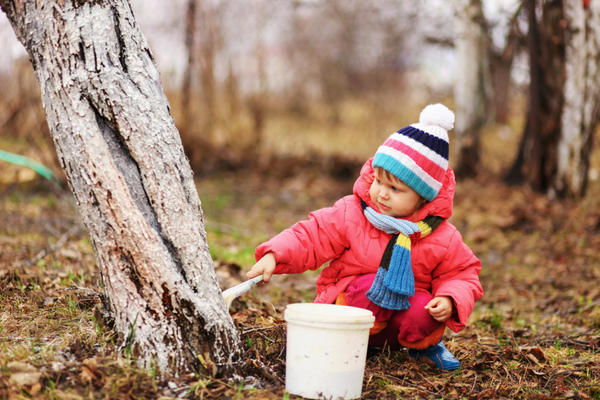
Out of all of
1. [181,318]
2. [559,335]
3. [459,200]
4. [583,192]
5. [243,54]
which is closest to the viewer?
[181,318]

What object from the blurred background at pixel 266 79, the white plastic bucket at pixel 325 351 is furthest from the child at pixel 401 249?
the blurred background at pixel 266 79

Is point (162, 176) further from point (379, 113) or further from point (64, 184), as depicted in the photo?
point (379, 113)

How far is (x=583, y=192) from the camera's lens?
7.02 m

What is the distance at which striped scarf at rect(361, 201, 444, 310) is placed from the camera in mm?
2719

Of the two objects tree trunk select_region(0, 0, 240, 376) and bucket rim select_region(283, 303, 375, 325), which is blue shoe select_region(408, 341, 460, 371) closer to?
bucket rim select_region(283, 303, 375, 325)

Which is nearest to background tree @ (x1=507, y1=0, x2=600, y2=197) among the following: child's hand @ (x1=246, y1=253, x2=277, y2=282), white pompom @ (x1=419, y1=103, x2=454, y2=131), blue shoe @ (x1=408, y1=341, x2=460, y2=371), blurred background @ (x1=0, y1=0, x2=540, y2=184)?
blurred background @ (x1=0, y1=0, x2=540, y2=184)

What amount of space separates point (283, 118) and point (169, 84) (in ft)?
18.5

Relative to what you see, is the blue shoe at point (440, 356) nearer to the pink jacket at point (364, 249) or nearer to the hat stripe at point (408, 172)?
the pink jacket at point (364, 249)

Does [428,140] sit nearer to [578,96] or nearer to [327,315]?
[327,315]

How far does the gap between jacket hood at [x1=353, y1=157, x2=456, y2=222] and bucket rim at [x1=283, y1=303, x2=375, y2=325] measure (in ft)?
2.23

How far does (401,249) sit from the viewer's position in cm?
273

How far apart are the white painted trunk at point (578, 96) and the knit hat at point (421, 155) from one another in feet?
14.7

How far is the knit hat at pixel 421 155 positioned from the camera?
281 centimetres

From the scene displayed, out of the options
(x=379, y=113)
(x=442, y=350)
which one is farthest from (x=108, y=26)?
(x=379, y=113)
